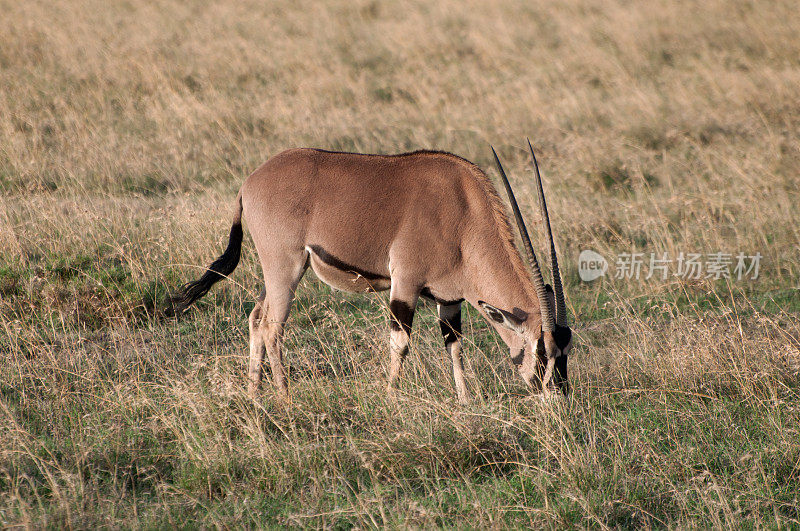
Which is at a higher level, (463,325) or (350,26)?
(350,26)

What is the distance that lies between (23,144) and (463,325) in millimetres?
6270

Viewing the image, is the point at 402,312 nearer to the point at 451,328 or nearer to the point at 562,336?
the point at 451,328

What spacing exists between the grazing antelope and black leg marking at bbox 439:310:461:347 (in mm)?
124

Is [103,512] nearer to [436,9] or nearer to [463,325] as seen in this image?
[463,325]

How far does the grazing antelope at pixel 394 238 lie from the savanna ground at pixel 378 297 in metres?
0.36

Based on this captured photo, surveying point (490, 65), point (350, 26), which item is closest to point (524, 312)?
point (490, 65)

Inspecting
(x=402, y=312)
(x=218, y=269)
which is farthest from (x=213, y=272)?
(x=402, y=312)

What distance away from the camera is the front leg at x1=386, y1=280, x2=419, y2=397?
17.3 ft

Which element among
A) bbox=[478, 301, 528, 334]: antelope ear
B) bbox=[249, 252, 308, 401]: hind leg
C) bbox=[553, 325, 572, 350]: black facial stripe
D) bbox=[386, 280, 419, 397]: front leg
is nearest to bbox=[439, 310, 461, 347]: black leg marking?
bbox=[386, 280, 419, 397]: front leg

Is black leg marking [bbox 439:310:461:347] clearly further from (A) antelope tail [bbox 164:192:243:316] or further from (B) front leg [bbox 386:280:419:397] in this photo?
(A) antelope tail [bbox 164:192:243:316]

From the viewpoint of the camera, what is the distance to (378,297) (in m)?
6.45

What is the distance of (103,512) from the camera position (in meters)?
3.82

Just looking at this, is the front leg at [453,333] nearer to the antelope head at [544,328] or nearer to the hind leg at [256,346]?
the antelope head at [544,328]

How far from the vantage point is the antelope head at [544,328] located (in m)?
4.93
